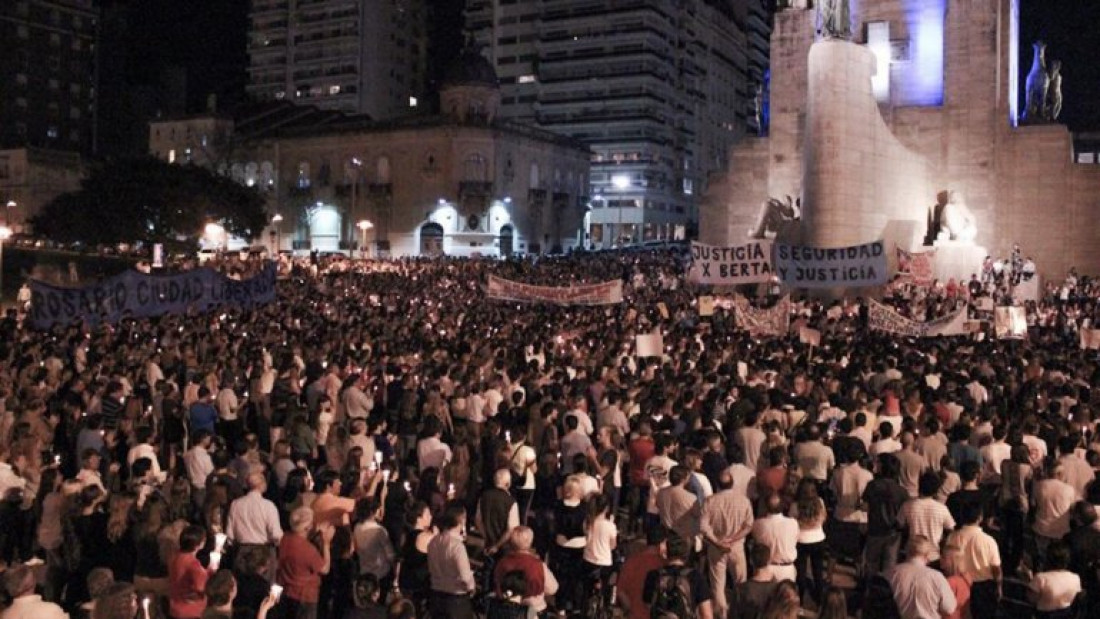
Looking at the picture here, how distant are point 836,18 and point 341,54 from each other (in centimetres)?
8173

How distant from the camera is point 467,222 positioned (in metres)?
77.8

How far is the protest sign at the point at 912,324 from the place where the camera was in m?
22.2

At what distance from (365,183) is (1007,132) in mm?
48878

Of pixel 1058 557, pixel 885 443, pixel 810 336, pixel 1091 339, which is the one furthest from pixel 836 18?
pixel 1058 557

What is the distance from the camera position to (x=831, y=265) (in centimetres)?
2480

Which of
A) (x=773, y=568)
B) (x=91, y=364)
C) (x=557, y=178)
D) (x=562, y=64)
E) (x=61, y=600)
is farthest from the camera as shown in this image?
(x=562, y=64)

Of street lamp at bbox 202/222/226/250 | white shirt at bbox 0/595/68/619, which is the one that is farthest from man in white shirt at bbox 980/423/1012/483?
street lamp at bbox 202/222/226/250

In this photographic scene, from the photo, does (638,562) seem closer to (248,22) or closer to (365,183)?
(365,183)

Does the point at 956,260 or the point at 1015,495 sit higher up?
the point at 956,260

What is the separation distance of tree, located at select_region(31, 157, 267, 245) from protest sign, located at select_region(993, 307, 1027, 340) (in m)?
54.7

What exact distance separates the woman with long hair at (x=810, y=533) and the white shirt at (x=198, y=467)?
5355mm

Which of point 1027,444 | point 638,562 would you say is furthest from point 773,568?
point 1027,444

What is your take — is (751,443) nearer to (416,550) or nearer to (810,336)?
(416,550)

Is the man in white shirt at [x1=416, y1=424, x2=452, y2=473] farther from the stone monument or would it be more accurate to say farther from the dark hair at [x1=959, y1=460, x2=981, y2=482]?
the stone monument
